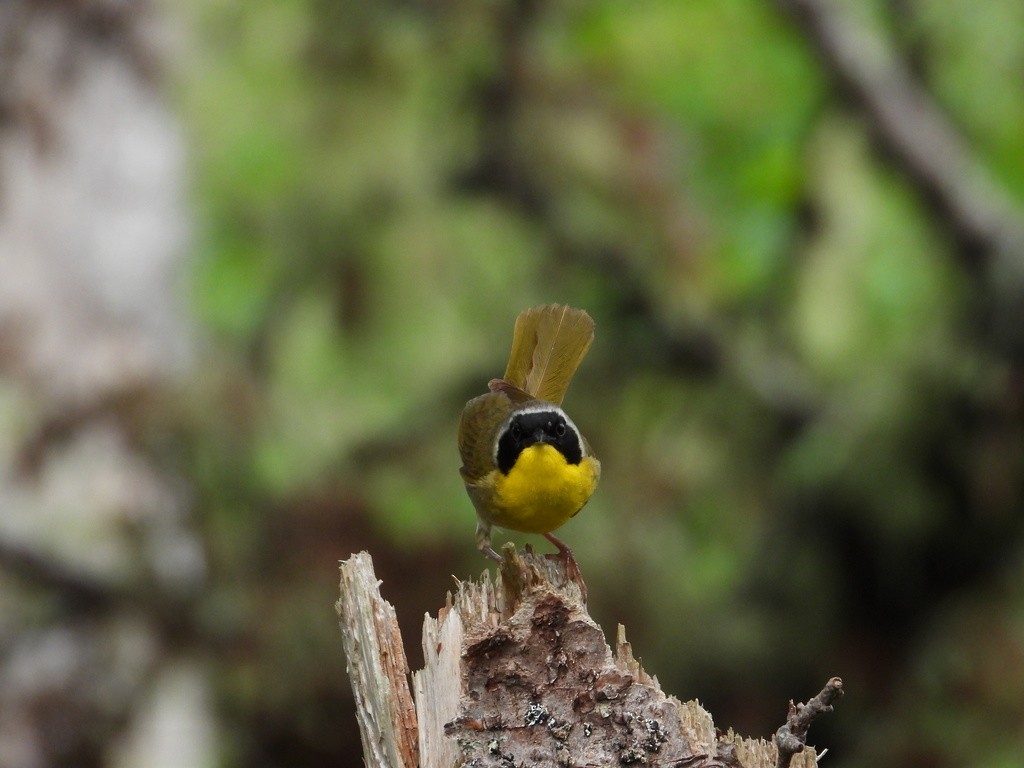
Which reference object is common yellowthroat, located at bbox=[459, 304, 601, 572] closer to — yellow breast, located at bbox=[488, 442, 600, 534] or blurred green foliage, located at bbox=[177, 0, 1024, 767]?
yellow breast, located at bbox=[488, 442, 600, 534]

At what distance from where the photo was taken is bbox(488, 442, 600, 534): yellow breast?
3.49 m

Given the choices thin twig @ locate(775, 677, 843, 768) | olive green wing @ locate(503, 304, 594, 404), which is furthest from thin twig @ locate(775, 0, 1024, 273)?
thin twig @ locate(775, 677, 843, 768)

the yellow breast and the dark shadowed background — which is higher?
the dark shadowed background

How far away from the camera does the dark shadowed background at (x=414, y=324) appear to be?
6203 mm

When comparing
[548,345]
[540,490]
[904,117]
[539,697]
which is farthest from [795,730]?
[904,117]

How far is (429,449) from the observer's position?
666 centimetres

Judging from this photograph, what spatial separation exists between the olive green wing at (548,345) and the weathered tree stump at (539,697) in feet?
5.02

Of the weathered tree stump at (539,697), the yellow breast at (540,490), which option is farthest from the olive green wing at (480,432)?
the weathered tree stump at (539,697)

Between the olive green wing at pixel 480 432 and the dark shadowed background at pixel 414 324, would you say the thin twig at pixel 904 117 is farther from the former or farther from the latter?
the olive green wing at pixel 480 432

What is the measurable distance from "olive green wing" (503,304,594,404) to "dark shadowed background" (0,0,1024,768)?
210 cm

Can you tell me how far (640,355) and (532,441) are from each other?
366cm

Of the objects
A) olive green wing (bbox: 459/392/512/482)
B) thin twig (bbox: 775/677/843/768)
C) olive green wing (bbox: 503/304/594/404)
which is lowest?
thin twig (bbox: 775/677/843/768)

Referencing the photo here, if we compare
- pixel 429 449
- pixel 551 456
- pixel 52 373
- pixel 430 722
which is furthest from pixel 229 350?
pixel 430 722

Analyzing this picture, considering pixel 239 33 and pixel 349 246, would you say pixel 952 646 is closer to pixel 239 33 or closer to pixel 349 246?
pixel 349 246
